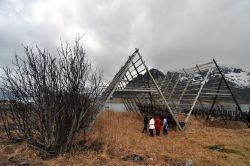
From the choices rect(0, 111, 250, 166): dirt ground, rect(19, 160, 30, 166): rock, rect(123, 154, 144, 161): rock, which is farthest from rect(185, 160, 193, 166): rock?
rect(19, 160, 30, 166): rock

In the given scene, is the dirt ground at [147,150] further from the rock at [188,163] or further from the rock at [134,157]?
the rock at [188,163]

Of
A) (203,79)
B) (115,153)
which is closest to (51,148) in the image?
(115,153)

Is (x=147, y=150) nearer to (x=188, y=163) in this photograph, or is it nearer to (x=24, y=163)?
(x=188, y=163)

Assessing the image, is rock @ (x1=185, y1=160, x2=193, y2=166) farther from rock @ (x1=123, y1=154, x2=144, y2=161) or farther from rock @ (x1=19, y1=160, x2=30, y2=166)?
rock @ (x1=19, y1=160, x2=30, y2=166)

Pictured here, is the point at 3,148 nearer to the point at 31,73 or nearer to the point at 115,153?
the point at 31,73

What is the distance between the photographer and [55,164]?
12.9 metres

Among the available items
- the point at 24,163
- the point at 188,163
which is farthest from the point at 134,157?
the point at 24,163

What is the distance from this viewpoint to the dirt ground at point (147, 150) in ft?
42.9

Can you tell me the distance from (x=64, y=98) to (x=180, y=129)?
9.29 m

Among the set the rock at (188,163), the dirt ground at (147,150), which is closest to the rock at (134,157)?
the dirt ground at (147,150)

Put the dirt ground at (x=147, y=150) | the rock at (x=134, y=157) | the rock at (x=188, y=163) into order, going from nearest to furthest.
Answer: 1. the rock at (x=188, y=163)
2. the dirt ground at (x=147, y=150)
3. the rock at (x=134, y=157)

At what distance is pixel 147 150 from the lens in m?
14.8

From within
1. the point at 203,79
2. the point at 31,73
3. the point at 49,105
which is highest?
the point at 203,79

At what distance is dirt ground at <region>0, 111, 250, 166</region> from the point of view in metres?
13.1
